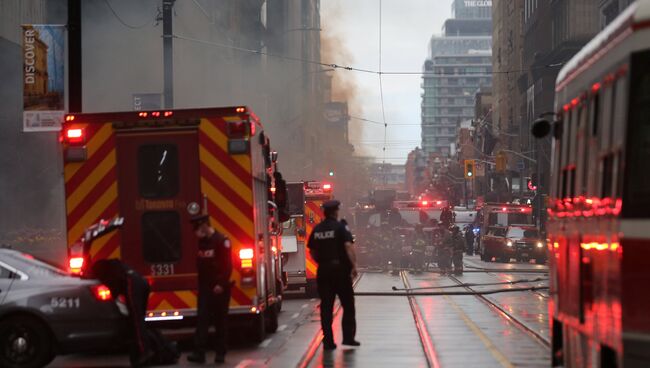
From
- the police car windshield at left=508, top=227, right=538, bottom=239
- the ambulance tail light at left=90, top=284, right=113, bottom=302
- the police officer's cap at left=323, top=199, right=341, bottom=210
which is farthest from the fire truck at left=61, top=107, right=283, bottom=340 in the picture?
the police car windshield at left=508, top=227, right=538, bottom=239

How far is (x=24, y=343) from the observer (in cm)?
1263

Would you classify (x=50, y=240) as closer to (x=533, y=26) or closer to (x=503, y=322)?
(x=503, y=322)

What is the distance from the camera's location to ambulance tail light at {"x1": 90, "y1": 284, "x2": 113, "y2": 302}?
1255cm

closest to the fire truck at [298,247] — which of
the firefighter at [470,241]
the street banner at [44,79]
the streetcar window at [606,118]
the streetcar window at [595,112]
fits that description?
the street banner at [44,79]

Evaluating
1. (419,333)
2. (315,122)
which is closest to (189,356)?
(419,333)

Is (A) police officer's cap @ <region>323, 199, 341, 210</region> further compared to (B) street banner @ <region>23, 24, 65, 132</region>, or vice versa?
(B) street banner @ <region>23, 24, 65, 132</region>

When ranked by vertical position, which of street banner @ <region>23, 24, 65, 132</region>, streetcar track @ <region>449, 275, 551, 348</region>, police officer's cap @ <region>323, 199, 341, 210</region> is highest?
street banner @ <region>23, 24, 65, 132</region>

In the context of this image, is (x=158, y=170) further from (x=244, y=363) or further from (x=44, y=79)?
(x=44, y=79)

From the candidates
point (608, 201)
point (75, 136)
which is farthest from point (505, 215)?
point (608, 201)

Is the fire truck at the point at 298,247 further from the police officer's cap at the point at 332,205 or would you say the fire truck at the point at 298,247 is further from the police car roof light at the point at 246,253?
the police officer's cap at the point at 332,205

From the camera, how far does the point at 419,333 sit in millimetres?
17109

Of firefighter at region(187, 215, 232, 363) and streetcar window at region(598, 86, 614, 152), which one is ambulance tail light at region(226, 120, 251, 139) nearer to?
firefighter at region(187, 215, 232, 363)

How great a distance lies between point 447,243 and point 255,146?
938 inches

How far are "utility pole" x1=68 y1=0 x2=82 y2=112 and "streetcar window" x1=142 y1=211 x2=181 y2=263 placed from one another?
539 centimetres
